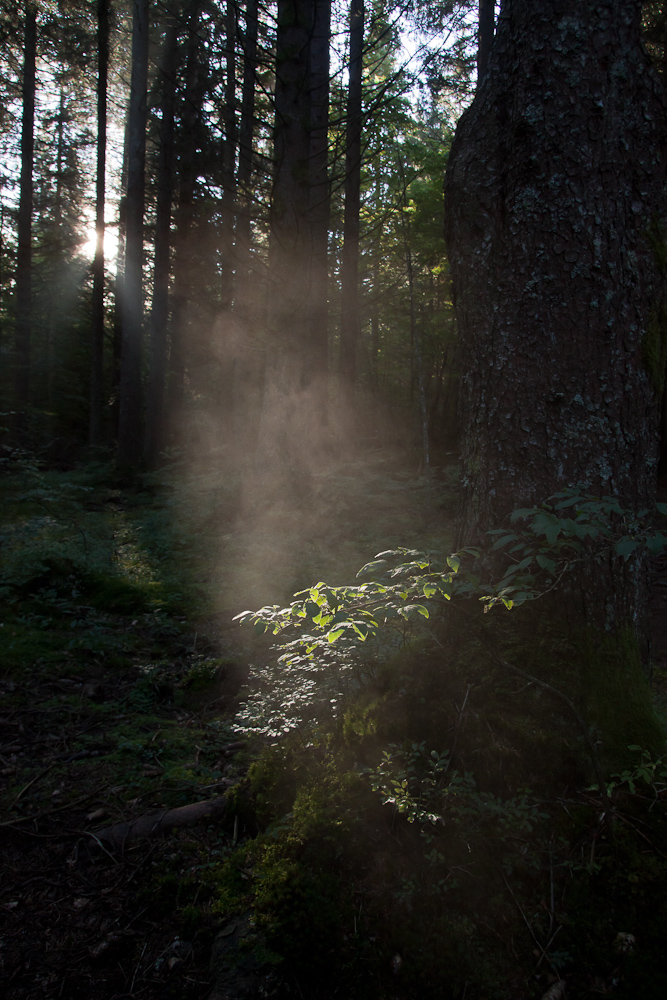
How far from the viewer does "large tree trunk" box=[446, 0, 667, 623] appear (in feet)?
8.78

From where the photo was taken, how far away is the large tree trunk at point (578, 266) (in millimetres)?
2676

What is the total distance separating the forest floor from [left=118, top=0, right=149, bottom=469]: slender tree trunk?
4.21m

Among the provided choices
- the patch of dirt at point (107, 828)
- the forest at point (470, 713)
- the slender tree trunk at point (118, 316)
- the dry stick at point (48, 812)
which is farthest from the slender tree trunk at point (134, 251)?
the dry stick at point (48, 812)

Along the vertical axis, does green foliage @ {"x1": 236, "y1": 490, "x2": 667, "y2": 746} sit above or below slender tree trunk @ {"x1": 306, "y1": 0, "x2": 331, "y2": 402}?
below

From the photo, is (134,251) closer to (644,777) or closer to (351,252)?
(351,252)

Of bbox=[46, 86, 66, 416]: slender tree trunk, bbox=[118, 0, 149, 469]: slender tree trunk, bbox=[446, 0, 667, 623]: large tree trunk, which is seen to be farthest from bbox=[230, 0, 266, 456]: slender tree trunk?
bbox=[446, 0, 667, 623]: large tree trunk

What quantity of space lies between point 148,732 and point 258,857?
167 cm

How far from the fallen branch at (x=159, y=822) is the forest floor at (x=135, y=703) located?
0.4 inches

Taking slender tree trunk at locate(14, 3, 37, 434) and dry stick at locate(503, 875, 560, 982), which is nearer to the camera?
dry stick at locate(503, 875, 560, 982)

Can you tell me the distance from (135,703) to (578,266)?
426 cm

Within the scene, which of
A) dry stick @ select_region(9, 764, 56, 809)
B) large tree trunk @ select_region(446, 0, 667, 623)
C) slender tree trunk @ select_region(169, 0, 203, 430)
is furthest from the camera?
slender tree trunk @ select_region(169, 0, 203, 430)

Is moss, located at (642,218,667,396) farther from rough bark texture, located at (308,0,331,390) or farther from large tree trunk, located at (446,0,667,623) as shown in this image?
rough bark texture, located at (308,0,331,390)

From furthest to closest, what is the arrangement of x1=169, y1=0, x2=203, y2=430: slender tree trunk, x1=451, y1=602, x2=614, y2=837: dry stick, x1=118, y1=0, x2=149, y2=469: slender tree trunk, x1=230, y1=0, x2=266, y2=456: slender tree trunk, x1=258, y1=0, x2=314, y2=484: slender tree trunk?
x1=169, y1=0, x2=203, y2=430: slender tree trunk → x1=118, y1=0, x2=149, y2=469: slender tree trunk → x1=230, y1=0, x2=266, y2=456: slender tree trunk → x1=258, y1=0, x2=314, y2=484: slender tree trunk → x1=451, y1=602, x2=614, y2=837: dry stick

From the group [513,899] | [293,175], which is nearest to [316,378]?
[293,175]
